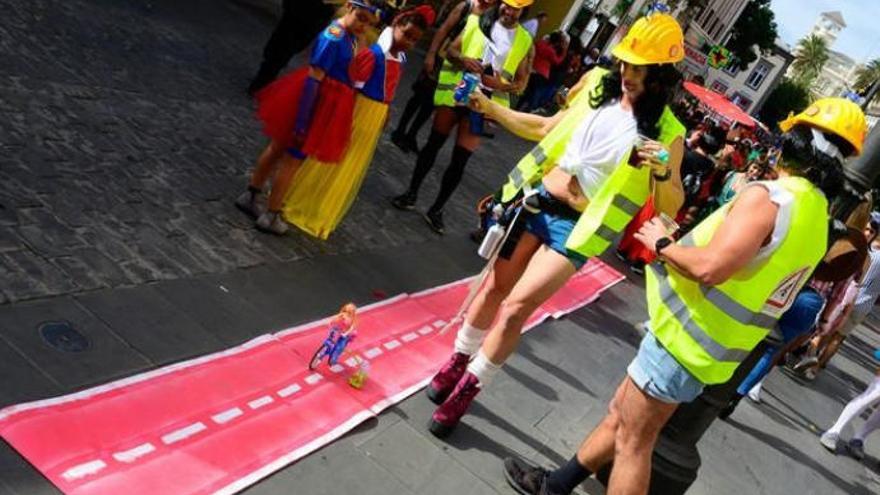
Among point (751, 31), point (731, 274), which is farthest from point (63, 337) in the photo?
point (751, 31)

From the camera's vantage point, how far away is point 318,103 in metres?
4.75

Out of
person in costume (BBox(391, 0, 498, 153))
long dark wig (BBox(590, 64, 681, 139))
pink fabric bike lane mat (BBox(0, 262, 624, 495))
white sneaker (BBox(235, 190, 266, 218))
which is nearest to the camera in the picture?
pink fabric bike lane mat (BBox(0, 262, 624, 495))

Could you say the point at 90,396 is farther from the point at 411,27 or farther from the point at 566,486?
the point at 411,27

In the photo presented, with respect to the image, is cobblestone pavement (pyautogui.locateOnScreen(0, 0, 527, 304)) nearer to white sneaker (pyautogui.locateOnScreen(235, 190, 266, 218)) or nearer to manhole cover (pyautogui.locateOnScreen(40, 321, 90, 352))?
white sneaker (pyautogui.locateOnScreen(235, 190, 266, 218))

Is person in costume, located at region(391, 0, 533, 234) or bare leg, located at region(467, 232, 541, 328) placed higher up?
person in costume, located at region(391, 0, 533, 234)

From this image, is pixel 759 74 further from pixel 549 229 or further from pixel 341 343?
pixel 341 343

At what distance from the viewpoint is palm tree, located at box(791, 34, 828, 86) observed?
4594 inches

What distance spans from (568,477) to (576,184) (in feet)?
4.37

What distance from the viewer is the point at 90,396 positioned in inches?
113

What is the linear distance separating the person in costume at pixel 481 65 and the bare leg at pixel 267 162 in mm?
1651

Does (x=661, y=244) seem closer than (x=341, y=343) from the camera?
Yes

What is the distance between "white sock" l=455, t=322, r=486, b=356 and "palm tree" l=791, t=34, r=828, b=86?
414 feet

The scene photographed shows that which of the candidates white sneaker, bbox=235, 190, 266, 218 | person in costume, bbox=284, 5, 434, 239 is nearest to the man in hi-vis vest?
person in costume, bbox=284, 5, 434, 239

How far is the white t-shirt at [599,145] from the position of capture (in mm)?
3297
